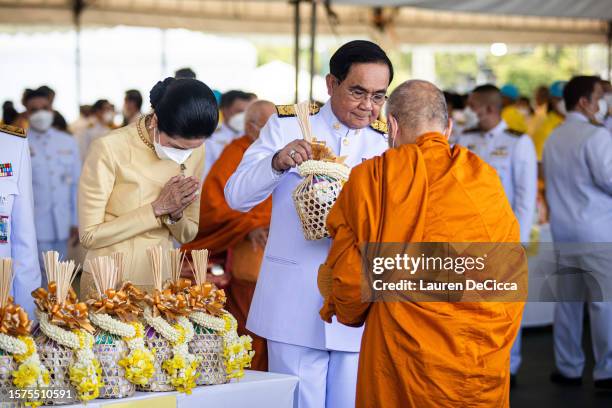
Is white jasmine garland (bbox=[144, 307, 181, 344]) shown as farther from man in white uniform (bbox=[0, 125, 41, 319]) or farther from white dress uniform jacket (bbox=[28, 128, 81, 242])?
white dress uniform jacket (bbox=[28, 128, 81, 242])

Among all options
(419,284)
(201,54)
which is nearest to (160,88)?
(419,284)

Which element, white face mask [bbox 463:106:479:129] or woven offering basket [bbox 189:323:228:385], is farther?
white face mask [bbox 463:106:479:129]

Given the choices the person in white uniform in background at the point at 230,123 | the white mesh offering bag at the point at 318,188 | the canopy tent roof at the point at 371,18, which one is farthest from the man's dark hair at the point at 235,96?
the white mesh offering bag at the point at 318,188

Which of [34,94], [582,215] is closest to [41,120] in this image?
[34,94]

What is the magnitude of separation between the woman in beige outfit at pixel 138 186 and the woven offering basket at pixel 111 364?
1.54 feet

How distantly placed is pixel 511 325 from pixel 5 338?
1.41 m

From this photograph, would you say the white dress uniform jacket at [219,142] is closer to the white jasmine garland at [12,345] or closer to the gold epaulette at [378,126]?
the gold epaulette at [378,126]

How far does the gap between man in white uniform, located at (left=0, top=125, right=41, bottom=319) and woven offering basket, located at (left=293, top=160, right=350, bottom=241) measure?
905 millimetres

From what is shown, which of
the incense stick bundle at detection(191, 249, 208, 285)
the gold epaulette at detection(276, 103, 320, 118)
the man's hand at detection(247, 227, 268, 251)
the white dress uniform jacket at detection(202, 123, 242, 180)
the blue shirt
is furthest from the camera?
the white dress uniform jacket at detection(202, 123, 242, 180)

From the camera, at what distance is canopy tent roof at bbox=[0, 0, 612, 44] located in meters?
7.42

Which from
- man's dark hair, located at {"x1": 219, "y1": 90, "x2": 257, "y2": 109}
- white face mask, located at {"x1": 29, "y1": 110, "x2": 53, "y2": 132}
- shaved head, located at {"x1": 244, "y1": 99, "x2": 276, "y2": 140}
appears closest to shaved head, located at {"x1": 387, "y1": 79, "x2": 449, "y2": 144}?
shaved head, located at {"x1": 244, "y1": 99, "x2": 276, "y2": 140}

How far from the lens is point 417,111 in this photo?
286 centimetres

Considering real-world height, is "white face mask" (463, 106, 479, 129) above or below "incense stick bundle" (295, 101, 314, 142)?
above

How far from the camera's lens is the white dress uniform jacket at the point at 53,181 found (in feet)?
27.5
